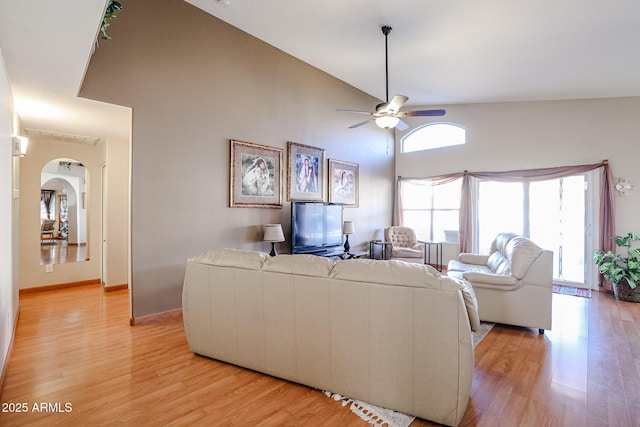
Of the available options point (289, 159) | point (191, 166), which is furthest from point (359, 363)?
point (289, 159)

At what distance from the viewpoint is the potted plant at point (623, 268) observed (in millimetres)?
4609

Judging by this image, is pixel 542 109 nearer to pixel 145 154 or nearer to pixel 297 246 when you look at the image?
pixel 297 246

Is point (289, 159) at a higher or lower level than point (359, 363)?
higher

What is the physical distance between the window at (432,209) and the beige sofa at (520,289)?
3447 millimetres

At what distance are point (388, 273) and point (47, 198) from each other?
5.77 m

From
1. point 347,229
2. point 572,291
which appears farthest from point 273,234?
point 572,291

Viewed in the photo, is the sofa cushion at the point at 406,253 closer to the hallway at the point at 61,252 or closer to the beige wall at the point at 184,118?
the beige wall at the point at 184,118

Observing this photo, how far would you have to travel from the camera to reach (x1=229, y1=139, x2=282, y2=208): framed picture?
445cm

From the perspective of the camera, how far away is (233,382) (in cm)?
234

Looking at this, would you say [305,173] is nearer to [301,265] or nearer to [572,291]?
[301,265]

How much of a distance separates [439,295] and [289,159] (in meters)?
3.94

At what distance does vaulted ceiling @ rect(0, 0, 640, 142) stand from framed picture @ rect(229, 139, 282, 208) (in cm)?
146

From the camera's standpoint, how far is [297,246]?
5.07 m

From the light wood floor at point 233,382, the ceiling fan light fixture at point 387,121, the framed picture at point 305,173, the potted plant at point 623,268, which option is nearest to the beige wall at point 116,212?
the light wood floor at point 233,382
